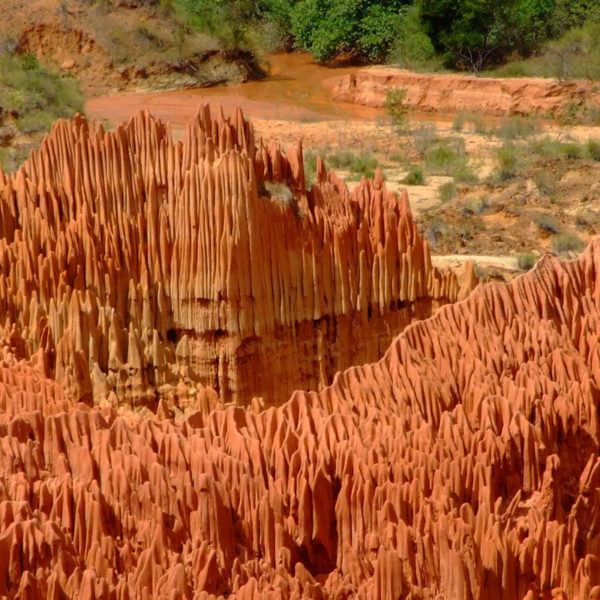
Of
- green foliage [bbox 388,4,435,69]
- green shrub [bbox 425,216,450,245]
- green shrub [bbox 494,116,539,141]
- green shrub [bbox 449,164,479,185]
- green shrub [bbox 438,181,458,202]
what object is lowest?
green shrub [bbox 425,216,450,245]

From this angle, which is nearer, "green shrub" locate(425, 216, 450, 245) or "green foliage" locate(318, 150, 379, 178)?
"green shrub" locate(425, 216, 450, 245)

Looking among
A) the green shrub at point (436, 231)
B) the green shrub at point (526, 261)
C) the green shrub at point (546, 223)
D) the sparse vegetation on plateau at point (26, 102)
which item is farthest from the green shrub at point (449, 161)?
the sparse vegetation on plateau at point (26, 102)

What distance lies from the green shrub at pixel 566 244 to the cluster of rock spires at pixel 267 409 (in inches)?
A: 200

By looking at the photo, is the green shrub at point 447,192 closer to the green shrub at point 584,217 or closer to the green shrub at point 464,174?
the green shrub at point 464,174

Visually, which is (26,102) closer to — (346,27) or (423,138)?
(423,138)

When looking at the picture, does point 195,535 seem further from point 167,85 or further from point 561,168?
point 167,85

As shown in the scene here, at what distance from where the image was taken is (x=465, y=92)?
24266 mm

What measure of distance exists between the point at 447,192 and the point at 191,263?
8.31 metres

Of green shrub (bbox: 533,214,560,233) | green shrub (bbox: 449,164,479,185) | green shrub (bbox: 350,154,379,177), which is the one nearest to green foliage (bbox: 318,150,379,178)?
green shrub (bbox: 350,154,379,177)

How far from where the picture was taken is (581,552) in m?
4.32

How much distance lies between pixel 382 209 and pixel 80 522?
3402 millimetres

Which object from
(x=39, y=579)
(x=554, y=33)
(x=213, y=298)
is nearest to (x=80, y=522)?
(x=39, y=579)

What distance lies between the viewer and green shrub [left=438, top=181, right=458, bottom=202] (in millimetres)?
13834

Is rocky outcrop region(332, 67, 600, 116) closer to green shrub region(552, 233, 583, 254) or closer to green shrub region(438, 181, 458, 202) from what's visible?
green shrub region(438, 181, 458, 202)
